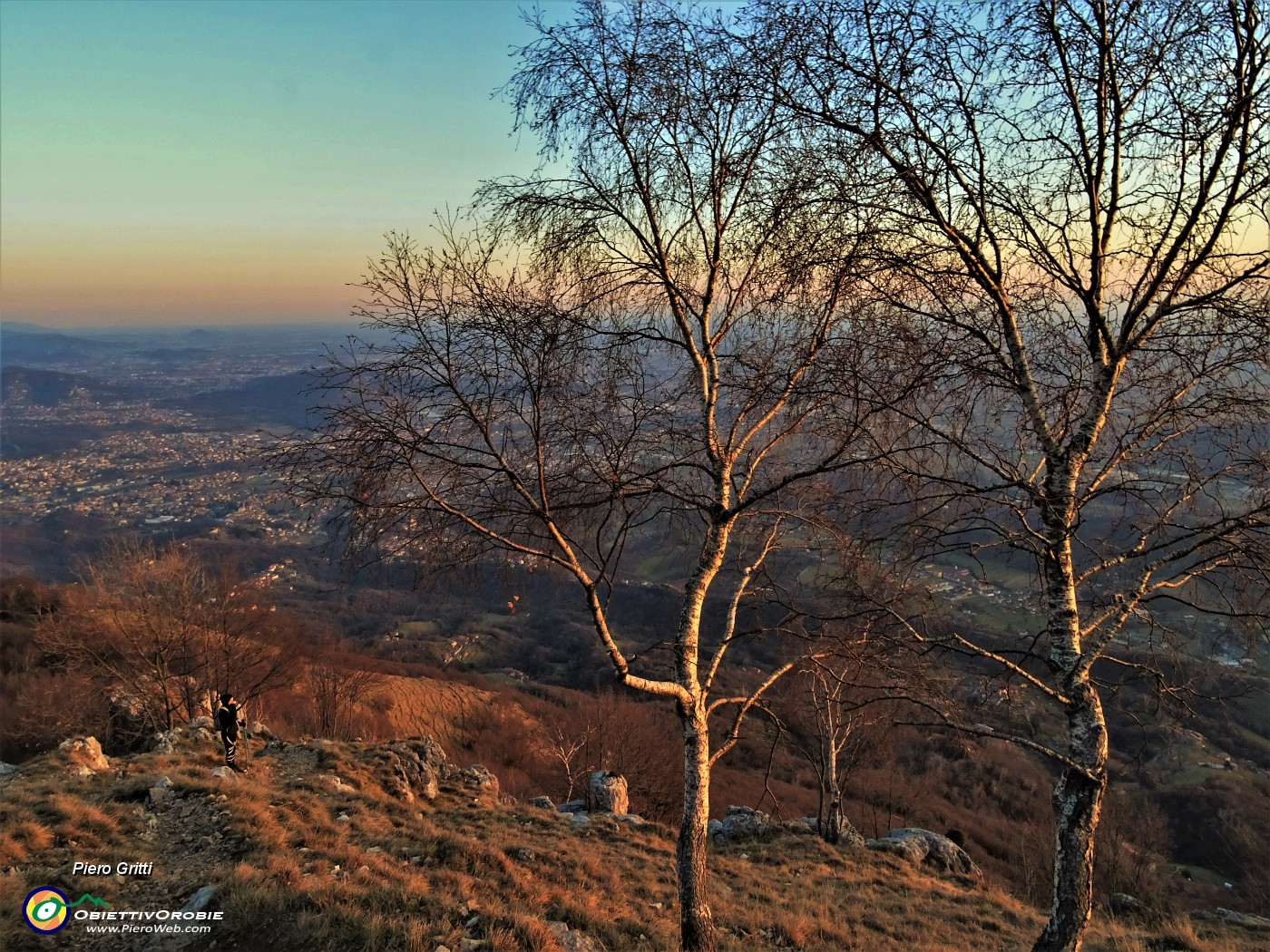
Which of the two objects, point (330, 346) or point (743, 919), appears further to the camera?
point (743, 919)

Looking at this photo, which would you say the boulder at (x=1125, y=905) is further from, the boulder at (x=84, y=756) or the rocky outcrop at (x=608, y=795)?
the boulder at (x=84, y=756)

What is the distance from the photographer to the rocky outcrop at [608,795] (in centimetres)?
1756

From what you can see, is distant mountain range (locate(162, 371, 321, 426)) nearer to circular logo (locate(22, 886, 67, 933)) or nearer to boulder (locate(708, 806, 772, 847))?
boulder (locate(708, 806, 772, 847))

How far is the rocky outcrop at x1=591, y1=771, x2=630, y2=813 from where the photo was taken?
17562 mm

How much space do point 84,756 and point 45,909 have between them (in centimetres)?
917

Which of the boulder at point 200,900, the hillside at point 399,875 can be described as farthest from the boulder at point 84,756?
the boulder at point 200,900

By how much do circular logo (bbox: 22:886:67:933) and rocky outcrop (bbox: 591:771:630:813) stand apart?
1336cm

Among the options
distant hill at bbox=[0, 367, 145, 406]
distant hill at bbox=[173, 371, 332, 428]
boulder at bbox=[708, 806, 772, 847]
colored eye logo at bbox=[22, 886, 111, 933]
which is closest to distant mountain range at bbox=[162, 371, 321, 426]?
distant hill at bbox=[173, 371, 332, 428]

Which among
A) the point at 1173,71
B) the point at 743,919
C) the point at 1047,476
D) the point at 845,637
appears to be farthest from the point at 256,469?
the point at 743,919

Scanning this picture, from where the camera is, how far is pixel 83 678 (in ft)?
68.7

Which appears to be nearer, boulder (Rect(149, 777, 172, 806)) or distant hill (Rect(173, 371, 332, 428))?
boulder (Rect(149, 777, 172, 806))

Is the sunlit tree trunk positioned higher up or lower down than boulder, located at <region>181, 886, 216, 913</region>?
higher up

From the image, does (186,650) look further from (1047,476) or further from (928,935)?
(1047,476)

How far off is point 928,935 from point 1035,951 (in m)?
6.92
